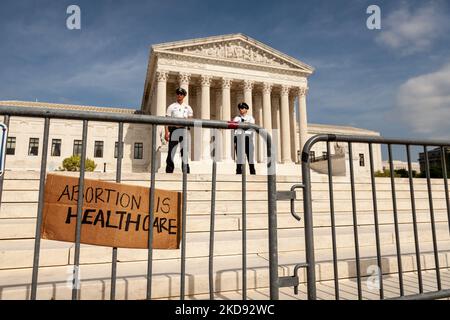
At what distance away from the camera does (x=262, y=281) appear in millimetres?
3129

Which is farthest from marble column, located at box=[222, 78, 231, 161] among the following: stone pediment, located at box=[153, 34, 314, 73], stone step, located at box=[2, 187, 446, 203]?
stone step, located at box=[2, 187, 446, 203]

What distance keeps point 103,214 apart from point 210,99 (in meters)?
37.7

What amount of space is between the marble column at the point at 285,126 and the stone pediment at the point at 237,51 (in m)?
3.90

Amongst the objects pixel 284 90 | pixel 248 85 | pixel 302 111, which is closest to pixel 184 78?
pixel 248 85

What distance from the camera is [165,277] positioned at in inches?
109

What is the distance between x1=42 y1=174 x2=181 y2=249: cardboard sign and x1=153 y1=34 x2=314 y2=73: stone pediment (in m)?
34.7

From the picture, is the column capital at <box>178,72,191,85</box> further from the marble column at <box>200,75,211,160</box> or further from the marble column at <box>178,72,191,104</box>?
the marble column at <box>200,75,211,160</box>

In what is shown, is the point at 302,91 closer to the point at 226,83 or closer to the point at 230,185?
the point at 226,83

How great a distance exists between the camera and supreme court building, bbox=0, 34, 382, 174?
3372 cm

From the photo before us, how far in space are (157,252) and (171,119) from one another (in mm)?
1977

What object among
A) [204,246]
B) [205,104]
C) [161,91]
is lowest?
[204,246]

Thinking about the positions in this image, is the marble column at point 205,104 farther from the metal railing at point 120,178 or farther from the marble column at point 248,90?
the metal railing at point 120,178
